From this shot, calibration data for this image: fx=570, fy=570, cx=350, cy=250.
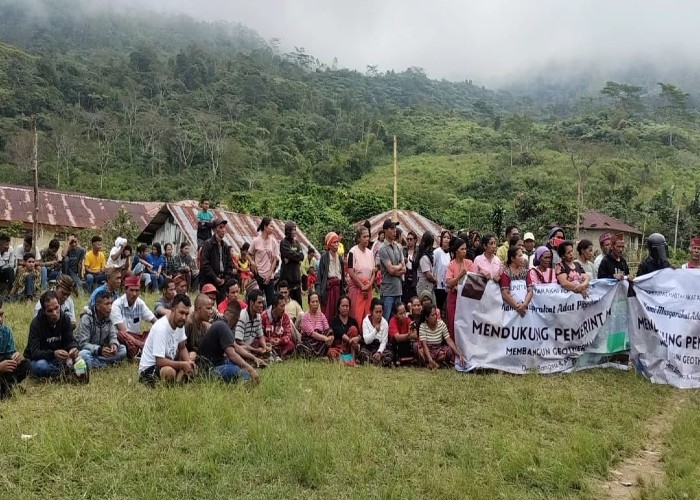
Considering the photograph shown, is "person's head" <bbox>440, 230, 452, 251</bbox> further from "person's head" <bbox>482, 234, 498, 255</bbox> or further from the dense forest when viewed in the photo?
the dense forest

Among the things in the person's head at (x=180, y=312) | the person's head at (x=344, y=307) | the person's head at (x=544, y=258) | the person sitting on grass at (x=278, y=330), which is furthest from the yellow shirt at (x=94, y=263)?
the person's head at (x=544, y=258)

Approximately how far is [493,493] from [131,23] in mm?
170181

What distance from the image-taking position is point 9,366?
549cm

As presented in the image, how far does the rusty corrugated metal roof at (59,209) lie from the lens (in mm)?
27078

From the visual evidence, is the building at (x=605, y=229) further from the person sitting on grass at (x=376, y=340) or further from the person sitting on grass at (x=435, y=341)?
the person sitting on grass at (x=376, y=340)

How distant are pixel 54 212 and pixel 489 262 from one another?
2625 centimetres

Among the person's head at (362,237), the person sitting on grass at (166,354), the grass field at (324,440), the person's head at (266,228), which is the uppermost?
the person's head at (266,228)

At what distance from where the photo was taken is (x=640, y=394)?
6.28 meters

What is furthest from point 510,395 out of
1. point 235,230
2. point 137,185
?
point 137,185

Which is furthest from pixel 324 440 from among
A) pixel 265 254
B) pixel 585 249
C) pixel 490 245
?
pixel 585 249

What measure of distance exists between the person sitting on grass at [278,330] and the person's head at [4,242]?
253 inches

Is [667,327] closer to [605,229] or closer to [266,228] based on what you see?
[266,228]

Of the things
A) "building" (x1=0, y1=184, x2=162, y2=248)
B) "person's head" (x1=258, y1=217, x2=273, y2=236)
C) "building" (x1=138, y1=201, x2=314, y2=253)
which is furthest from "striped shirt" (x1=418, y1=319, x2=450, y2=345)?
"building" (x1=0, y1=184, x2=162, y2=248)

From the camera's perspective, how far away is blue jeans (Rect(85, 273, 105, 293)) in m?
11.8
